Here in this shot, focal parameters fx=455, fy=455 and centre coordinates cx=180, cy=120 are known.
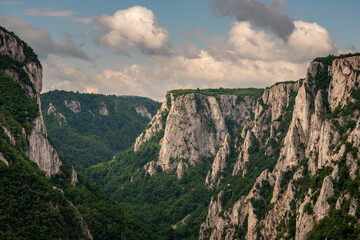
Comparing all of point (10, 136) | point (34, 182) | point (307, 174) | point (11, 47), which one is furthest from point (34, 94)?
point (307, 174)

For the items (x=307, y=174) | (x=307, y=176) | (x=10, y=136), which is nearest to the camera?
(x=10, y=136)

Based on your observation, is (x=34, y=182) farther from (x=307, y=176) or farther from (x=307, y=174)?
(x=307, y=174)

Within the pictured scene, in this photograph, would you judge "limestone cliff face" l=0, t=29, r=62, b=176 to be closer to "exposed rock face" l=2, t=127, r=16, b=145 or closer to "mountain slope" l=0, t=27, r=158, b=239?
"mountain slope" l=0, t=27, r=158, b=239

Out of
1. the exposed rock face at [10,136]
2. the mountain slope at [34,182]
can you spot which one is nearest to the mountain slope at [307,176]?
the mountain slope at [34,182]

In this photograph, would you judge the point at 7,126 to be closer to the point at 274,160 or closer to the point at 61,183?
the point at 61,183

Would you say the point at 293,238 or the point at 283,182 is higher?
the point at 283,182

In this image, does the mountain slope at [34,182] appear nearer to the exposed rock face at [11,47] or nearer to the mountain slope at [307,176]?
the exposed rock face at [11,47]

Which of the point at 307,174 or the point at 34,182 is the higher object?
Answer: the point at 307,174

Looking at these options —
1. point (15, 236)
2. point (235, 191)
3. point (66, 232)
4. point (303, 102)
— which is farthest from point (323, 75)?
point (15, 236)
